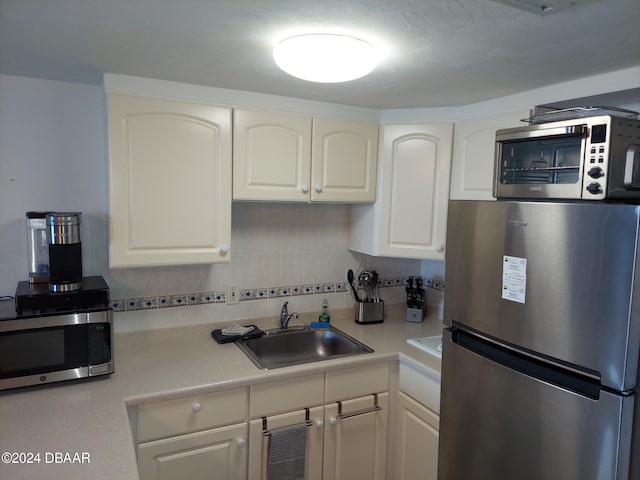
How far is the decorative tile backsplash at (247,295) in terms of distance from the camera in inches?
81.9

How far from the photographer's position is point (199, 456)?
174 cm

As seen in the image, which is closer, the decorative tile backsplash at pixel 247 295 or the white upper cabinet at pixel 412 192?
the decorative tile backsplash at pixel 247 295

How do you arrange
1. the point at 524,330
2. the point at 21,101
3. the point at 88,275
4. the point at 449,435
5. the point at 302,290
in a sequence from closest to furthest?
the point at 524,330 → the point at 449,435 → the point at 21,101 → the point at 88,275 → the point at 302,290

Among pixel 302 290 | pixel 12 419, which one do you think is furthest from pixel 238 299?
pixel 12 419

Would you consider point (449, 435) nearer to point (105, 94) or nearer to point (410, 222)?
point (410, 222)

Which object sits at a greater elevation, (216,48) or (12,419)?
(216,48)

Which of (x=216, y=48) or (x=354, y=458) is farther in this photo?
(x=354, y=458)

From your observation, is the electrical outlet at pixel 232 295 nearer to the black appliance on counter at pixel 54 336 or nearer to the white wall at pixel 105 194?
the white wall at pixel 105 194

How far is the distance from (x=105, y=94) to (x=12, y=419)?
1179 millimetres

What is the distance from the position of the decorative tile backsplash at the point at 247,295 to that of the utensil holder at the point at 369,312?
174 millimetres

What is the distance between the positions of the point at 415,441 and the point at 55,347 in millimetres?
1533

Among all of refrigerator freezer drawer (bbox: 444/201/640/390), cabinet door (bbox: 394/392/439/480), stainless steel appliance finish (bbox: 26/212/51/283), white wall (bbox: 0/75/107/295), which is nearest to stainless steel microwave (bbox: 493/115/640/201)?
refrigerator freezer drawer (bbox: 444/201/640/390)

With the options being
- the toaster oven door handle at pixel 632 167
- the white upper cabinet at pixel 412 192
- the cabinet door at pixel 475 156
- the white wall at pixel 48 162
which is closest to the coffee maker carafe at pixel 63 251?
the white wall at pixel 48 162

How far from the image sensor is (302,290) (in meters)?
2.49
